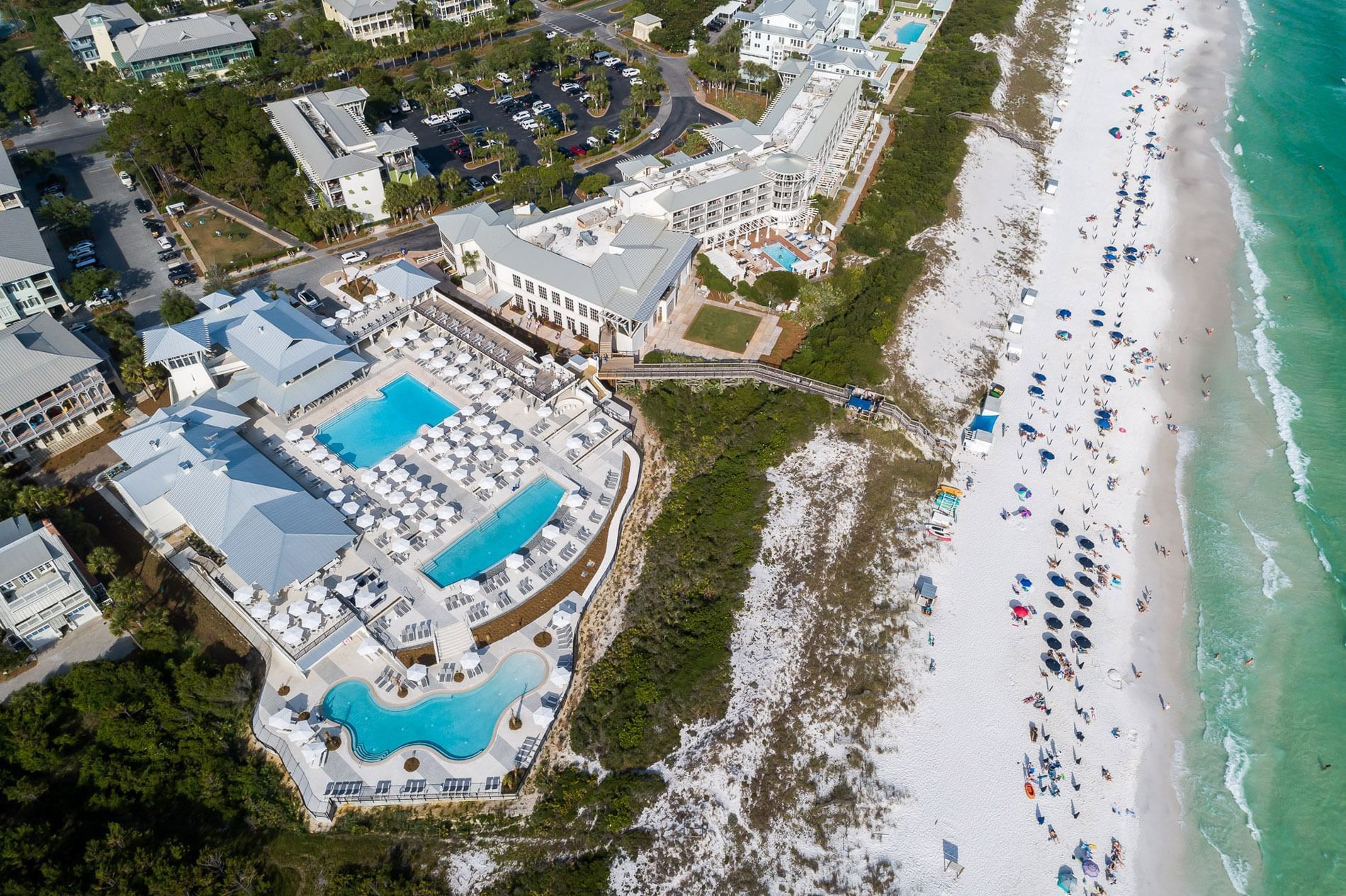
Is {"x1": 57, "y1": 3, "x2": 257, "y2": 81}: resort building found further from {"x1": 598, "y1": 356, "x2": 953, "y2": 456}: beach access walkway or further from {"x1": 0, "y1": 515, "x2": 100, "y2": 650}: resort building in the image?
{"x1": 598, "y1": 356, "x2": 953, "y2": 456}: beach access walkway

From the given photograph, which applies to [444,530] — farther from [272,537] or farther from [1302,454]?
[1302,454]

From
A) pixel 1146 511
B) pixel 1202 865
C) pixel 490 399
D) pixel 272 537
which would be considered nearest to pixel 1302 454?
pixel 1146 511

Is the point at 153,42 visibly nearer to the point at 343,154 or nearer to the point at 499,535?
the point at 343,154

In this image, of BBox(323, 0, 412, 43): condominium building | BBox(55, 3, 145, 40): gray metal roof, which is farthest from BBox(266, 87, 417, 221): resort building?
BBox(55, 3, 145, 40): gray metal roof

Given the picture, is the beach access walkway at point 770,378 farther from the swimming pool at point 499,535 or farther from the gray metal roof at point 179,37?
the gray metal roof at point 179,37

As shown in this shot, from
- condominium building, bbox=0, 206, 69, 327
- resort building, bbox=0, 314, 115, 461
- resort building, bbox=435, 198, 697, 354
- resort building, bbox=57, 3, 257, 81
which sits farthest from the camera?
resort building, bbox=57, 3, 257, 81

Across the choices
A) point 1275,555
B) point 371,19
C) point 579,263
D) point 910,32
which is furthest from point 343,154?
point 1275,555

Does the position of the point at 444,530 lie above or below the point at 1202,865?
above
